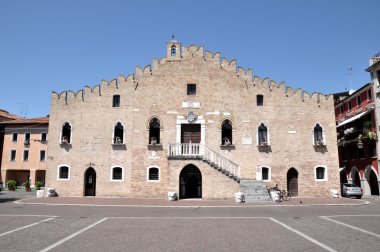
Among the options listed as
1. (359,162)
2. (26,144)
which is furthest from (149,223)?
(26,144)

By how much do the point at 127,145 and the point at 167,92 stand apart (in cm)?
544

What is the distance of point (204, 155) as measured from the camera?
A: 78.7ft

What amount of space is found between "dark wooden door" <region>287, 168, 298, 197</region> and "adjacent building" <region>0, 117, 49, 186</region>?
111 ft

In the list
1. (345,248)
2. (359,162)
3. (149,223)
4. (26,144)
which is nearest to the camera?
(345,248)

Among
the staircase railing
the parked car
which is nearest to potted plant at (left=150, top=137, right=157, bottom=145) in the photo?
the staircase railing

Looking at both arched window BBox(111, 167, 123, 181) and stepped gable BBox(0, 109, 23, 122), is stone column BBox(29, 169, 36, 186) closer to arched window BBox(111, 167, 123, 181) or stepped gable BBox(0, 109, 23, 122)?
stepped gable BBox(0, 109, 23, 122)

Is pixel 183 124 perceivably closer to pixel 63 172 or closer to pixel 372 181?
pixel 63 172

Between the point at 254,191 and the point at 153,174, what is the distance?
810 cm

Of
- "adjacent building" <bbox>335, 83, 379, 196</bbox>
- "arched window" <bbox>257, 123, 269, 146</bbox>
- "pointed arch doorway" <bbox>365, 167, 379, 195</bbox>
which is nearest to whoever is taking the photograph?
"arched window" <bbox>257, 123, 269, 146</bbox>

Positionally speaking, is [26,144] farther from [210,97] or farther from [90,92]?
[210,97]

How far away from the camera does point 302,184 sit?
2553 cm

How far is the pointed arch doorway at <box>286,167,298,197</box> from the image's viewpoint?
84.0 ft

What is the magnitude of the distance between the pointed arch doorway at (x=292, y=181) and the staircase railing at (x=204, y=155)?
4846 mm

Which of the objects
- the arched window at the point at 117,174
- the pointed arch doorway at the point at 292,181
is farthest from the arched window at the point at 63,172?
the pointed arch doorway at the point at 292,181
